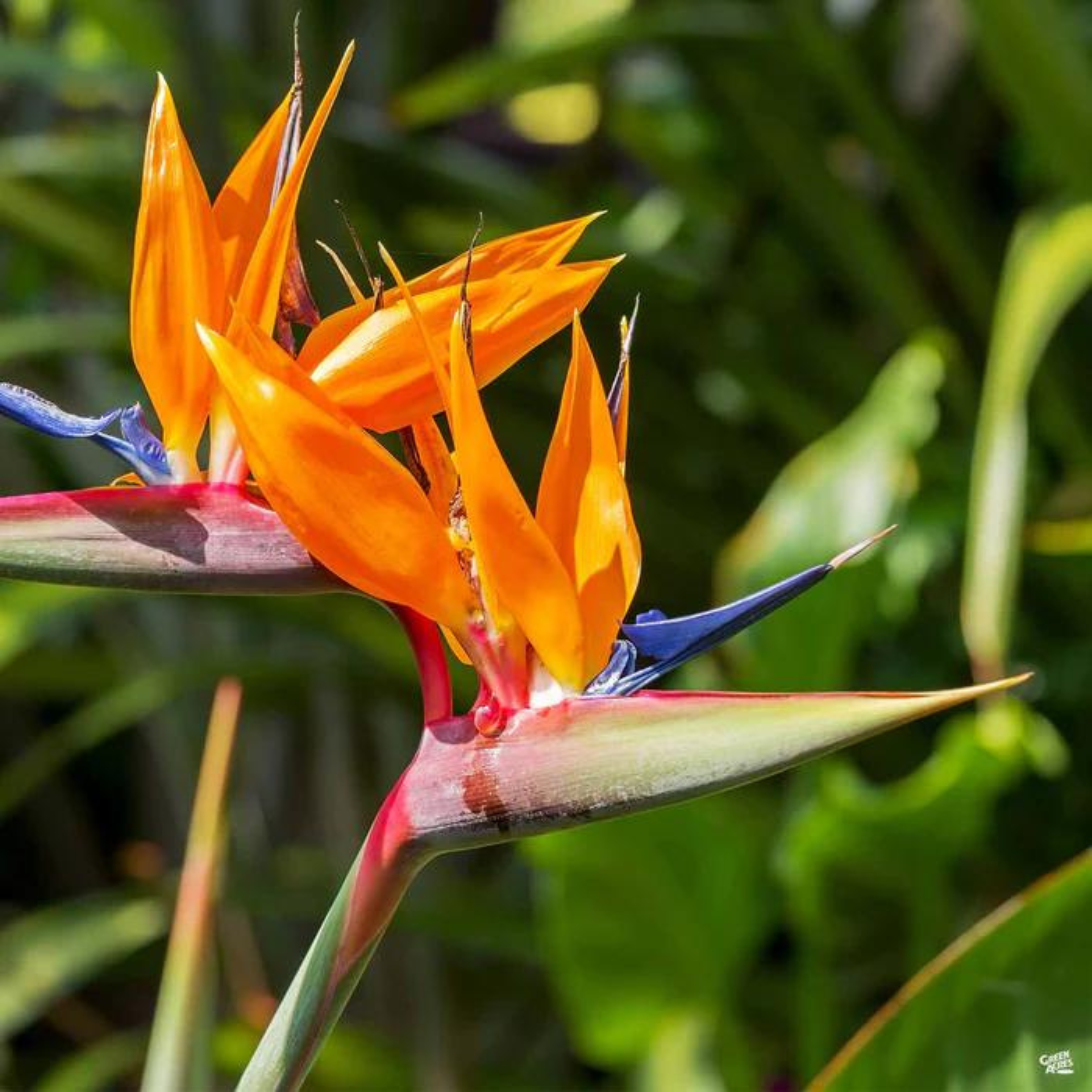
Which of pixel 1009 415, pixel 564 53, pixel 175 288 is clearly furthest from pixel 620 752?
pixel 564 53

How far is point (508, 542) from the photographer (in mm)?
296

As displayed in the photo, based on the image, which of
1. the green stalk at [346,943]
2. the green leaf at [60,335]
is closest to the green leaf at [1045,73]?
the green leaf at [60,335]

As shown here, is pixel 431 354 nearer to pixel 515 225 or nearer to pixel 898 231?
pixel 515 225

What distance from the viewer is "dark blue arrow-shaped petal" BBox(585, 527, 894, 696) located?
29 cm

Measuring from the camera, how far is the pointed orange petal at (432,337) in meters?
0.32

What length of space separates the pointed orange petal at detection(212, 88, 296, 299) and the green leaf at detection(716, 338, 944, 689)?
0.59 m

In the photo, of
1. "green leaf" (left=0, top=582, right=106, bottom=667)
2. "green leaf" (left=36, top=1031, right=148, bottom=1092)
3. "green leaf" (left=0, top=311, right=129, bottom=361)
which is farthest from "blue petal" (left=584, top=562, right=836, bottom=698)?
"green leaf" (left=36, top=1031, right=148, bottom=1092)

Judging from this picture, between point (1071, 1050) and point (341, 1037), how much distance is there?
81cm

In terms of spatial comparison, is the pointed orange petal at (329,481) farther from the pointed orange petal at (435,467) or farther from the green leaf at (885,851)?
the green leaf at (885,851)

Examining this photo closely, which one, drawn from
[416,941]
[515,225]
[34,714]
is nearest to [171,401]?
[515,225]

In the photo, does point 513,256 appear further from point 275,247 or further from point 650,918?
point 650,918

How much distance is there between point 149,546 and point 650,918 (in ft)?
2.29

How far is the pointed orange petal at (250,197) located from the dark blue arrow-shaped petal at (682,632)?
12 cm

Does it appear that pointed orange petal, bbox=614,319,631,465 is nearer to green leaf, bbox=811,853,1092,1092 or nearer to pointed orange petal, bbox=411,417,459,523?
pointed orange petal, bbox=411,417,459,523
